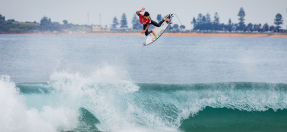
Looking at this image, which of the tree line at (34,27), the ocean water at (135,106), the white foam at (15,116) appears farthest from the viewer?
the tree line at (34,27)

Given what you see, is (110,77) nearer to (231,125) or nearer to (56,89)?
(56,89)

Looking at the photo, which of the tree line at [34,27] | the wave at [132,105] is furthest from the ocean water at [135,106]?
the tree line at [34,27]

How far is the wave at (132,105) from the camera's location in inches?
304

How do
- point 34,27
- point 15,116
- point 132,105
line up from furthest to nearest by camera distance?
point 34,27 < point 132,105 < point 15,116

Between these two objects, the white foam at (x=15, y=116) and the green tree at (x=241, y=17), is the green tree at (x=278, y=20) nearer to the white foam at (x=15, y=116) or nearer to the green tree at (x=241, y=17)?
the green tree at (x=241, y=17)

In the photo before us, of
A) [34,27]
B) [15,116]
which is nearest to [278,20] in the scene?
[34,27]

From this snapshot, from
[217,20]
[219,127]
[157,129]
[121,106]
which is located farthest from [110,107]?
[217,20]

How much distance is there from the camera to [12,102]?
741 centimetres

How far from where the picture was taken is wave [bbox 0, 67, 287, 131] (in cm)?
773

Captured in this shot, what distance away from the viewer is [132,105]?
8.62 metres

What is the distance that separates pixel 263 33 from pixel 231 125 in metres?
76.1

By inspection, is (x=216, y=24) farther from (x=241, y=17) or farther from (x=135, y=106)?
(x=135, y=106)

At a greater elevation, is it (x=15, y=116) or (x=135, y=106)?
(x=15, y=116)

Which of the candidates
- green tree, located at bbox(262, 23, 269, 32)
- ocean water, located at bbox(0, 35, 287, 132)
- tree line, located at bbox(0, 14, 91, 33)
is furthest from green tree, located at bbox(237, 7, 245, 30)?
ocean water, located at bbox(0, 35, 287, 132)
